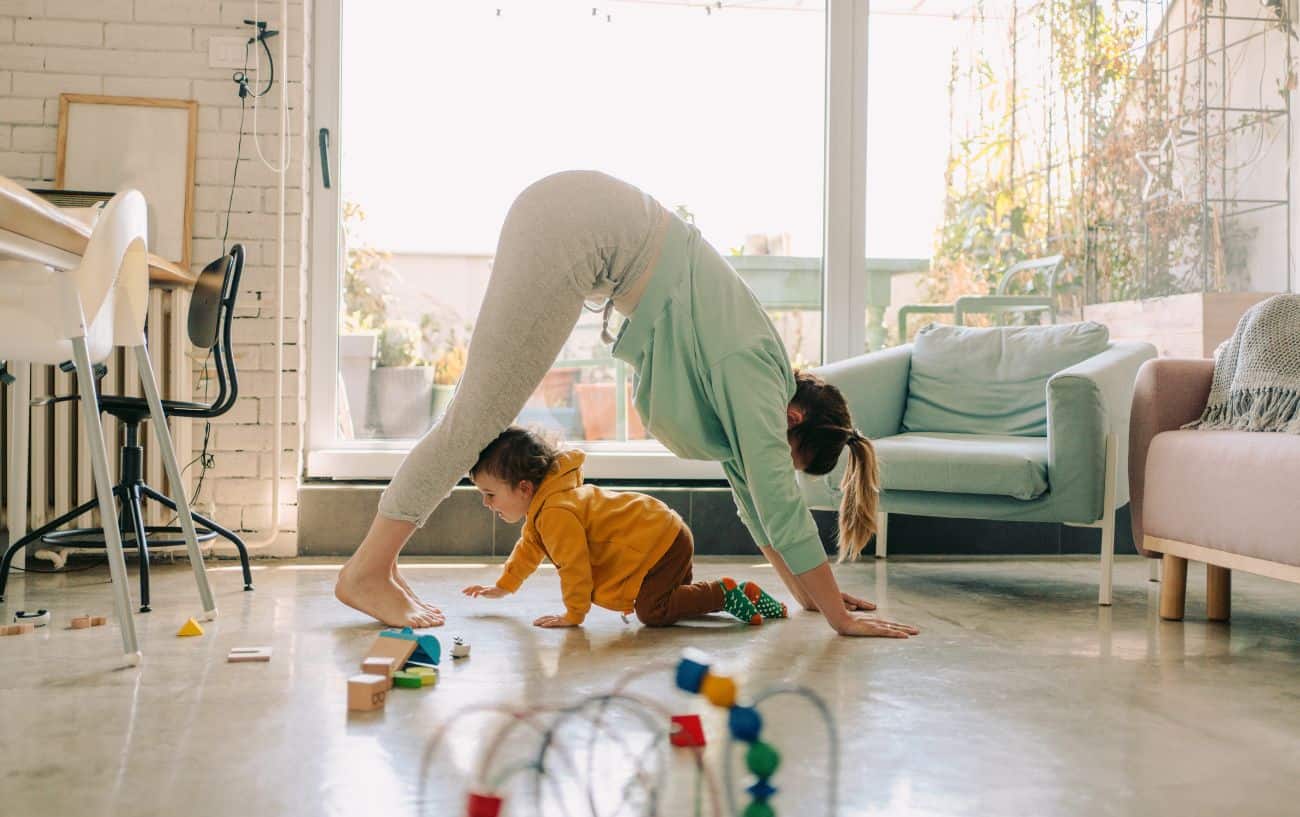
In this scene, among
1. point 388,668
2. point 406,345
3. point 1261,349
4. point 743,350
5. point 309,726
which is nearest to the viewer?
point 309,726

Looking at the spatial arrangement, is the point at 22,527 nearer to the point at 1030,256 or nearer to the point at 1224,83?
the point at 1030,256

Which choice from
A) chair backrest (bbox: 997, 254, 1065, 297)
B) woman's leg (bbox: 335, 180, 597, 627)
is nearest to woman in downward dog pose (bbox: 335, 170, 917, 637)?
woman's leg (bbox: 335, 180, 597, 627)

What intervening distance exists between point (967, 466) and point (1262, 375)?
0.72 meters

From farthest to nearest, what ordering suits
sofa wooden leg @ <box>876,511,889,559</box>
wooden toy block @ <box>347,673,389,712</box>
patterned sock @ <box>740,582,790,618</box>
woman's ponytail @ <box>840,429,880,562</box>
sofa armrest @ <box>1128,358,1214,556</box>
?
sofa wooden leg @ <box>876,511,889,559</box>, sofa armrest @ <box>1128,358,1214,556</box>, patterned sock @ <box>740,582,790,618</box>, woman's ponytail @ <box>840,429,880,562</box>, wooden toy block @ <box>347,673,389,712</box>

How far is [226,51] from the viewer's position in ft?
11.5

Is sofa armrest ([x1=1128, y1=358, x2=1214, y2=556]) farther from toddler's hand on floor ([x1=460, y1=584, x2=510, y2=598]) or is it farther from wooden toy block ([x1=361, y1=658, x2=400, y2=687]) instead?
wooden toy block ([x1=361, y1=658, x2=400, y2=687])

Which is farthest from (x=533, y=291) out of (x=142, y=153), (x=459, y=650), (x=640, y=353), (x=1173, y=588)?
(x=142, y=153)

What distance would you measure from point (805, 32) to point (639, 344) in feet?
7.41

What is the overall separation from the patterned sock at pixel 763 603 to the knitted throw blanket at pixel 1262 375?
1.04 metres

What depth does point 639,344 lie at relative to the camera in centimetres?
224

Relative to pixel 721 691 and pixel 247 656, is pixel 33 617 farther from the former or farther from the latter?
pixel 721 691

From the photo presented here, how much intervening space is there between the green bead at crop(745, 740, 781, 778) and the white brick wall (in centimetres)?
303

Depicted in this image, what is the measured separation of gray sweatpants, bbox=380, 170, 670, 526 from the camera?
217cm

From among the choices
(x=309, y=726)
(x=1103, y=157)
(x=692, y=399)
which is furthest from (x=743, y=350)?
(x=1103, y=157)
